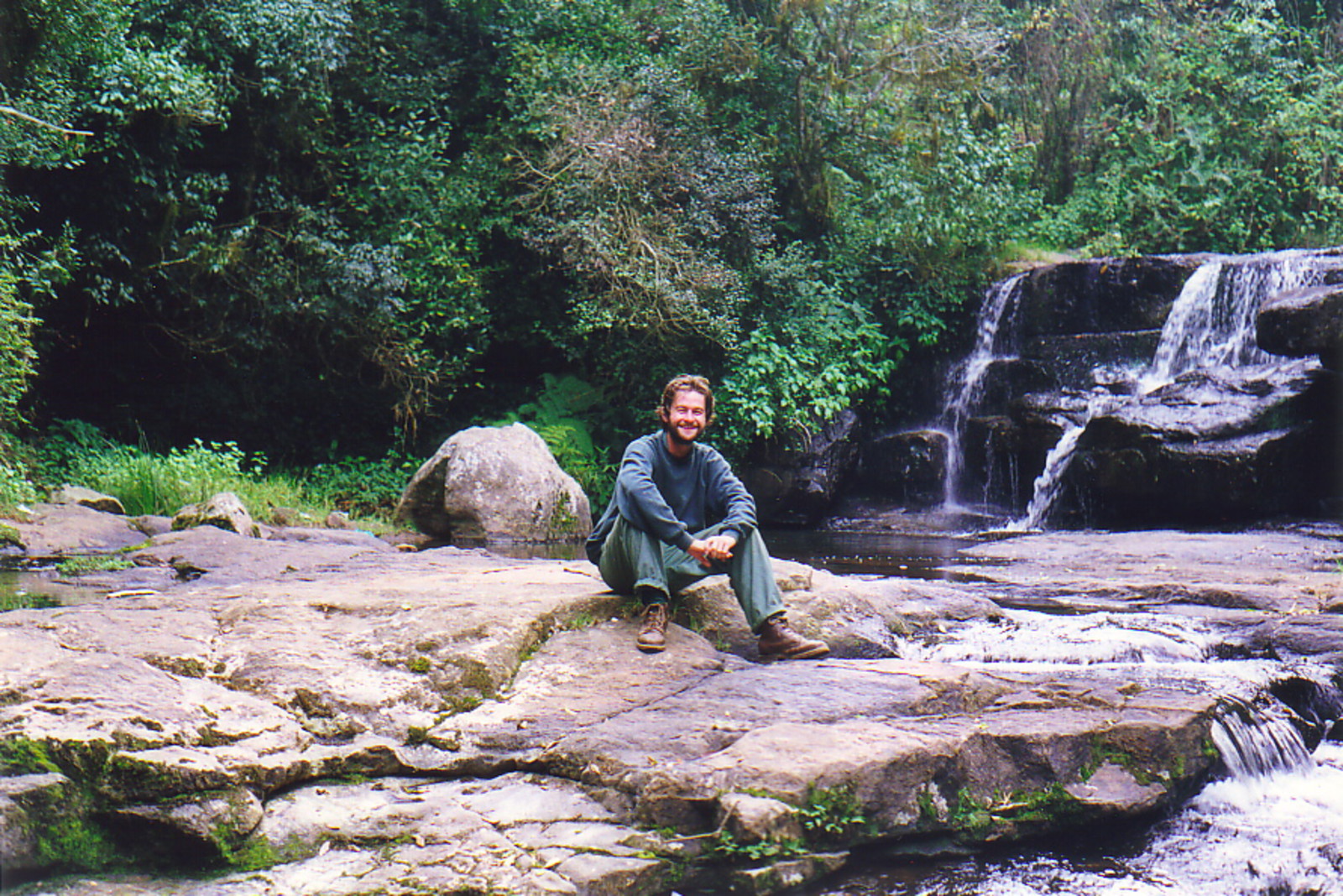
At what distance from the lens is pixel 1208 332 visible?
1375 centimetres

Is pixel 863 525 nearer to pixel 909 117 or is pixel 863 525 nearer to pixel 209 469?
pixel 909 117

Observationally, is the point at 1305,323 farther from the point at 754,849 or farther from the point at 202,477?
the point at 202,477

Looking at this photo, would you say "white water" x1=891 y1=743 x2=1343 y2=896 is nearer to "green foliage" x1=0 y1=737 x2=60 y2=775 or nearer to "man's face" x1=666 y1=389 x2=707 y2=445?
"man's face" x1=666 y1=389 x2=707 y2=445

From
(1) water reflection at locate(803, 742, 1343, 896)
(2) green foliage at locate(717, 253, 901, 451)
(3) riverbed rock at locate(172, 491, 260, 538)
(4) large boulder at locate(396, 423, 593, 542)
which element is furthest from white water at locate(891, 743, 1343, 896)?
(2) green foliage at locate(717, 253, 901, 451)

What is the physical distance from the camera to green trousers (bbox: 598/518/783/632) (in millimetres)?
4852

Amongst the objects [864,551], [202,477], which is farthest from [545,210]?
[864,551]

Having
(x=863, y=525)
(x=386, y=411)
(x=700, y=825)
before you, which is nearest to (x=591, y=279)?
(x=386, y=411)

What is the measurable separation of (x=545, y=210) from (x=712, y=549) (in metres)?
12.2

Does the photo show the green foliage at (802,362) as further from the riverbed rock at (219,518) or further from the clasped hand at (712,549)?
the clasped hand at (712,549)

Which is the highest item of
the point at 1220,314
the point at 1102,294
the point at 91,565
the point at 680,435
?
the point at 1102,294

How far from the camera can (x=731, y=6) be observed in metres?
17.3

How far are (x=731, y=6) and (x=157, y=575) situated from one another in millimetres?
13574

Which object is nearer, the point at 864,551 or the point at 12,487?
the point at 12,487

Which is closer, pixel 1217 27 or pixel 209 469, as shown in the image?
pixel 209 469
